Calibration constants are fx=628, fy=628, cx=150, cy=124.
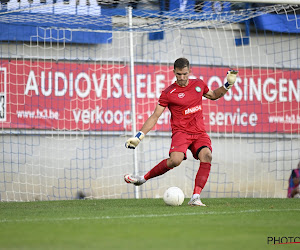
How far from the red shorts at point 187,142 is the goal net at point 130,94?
286 centimetres

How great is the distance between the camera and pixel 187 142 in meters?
7.70

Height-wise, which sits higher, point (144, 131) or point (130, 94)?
point (130, 94)

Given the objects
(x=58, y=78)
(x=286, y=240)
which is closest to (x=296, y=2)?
(x=58, y=78)

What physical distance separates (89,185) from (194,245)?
7189mm

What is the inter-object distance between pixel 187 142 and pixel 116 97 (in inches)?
161

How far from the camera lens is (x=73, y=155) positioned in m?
11.3

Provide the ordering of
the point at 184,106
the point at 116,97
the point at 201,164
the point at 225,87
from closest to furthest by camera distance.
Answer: the point at 201,164 → the point at 184,106 → the point at 225,87 → the point at 116,97

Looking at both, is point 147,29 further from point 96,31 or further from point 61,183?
point 61,183

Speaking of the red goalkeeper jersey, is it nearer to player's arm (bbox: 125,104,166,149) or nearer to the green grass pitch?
player's arm (bbox: 125,104,166,149)

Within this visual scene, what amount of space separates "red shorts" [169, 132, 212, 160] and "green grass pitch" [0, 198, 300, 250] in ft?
2.37

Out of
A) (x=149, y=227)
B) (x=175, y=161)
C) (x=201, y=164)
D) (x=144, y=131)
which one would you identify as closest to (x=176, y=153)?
(x=175, y=161)

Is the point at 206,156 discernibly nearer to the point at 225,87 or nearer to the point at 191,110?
the point at 191,110

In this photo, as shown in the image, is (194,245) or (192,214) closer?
(194,245)

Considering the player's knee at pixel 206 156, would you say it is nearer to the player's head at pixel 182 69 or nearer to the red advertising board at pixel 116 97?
the player's head at pixel 182 69
